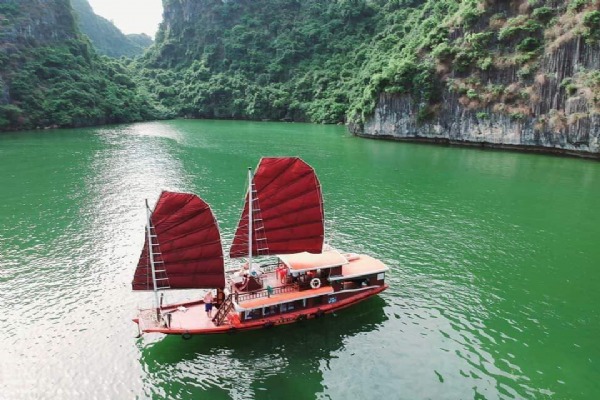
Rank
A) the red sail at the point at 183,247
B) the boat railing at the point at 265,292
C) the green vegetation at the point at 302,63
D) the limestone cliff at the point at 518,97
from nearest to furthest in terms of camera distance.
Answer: the red sail at the point at 183,247
the boat railing at the point at 265,292
the limestone cliff at the point at 518,97
the green vegetation at the point at 302,63

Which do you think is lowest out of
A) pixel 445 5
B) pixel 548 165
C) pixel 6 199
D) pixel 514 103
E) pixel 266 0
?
pixel 6 199

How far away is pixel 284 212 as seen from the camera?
1602cm

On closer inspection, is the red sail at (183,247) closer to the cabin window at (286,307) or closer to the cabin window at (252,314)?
the cabin window at (252,314)

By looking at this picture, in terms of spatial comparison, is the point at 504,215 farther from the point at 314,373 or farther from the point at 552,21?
the point at 552,21

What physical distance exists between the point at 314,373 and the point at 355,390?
52.9 inches

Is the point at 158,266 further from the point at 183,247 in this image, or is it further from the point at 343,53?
the point at 343,53

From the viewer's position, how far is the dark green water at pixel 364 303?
12844 mm

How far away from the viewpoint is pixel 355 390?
40.9 ft

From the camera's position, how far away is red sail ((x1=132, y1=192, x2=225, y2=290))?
540 inches

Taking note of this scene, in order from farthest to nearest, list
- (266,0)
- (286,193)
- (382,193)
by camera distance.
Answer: (266,0)
(382,193)
(286,193)

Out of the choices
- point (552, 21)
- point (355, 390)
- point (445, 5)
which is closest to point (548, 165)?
point (552, 21)

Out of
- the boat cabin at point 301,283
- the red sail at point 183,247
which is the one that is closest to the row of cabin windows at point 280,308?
the boat cabin at point 301,283

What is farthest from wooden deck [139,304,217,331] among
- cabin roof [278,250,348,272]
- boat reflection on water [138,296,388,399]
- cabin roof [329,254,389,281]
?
cabin roof [329,254,389,281]

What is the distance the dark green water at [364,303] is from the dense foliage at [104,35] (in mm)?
144721
